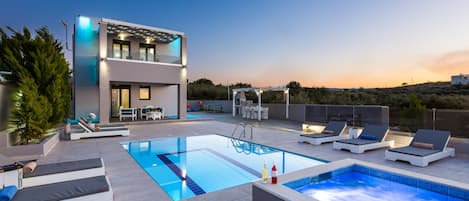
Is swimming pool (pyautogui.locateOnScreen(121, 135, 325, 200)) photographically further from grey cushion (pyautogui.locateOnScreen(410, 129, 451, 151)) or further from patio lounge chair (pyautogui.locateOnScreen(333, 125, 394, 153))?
grey cushion (pyautogui.locateOnScreen(410, 129, 451, 151))

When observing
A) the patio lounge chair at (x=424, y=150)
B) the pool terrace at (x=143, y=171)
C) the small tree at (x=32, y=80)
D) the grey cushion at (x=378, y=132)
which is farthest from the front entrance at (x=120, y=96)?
the patio lounge chair at (x=424, y=150)

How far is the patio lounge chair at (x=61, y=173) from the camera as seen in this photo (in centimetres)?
349

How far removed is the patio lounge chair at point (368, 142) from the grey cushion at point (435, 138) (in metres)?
0.95

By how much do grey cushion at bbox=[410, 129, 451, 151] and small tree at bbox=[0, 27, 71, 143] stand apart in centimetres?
1008

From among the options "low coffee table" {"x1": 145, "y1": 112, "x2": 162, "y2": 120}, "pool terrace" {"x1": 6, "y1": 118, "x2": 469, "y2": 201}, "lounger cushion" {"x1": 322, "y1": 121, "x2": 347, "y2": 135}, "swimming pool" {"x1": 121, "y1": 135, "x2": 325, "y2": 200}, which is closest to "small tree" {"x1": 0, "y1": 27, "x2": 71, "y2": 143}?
"pool terrace" {"x1": 6, "y1": 118, "x2": 469, "y2": 201}

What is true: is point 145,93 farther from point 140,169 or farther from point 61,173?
point 61,173

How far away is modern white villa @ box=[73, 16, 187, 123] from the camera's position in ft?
42.5

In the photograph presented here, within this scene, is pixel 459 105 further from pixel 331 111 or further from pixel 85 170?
pixel 85 170

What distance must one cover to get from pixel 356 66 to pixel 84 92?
1845 centimetres

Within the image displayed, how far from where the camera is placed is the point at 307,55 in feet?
59.9

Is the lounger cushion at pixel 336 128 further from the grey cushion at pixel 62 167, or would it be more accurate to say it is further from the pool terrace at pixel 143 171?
the grey cushion at pixel 62 167

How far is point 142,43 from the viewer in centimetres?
1659

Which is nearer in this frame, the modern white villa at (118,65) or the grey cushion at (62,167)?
the grey cushion at (62,167)

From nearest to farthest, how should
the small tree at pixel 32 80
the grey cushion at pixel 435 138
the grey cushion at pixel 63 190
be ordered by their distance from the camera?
1. the grey cushion at pixel 63 190
2. the grey cushion at pixel 435 138
3. the small tree at pixel 32 80
